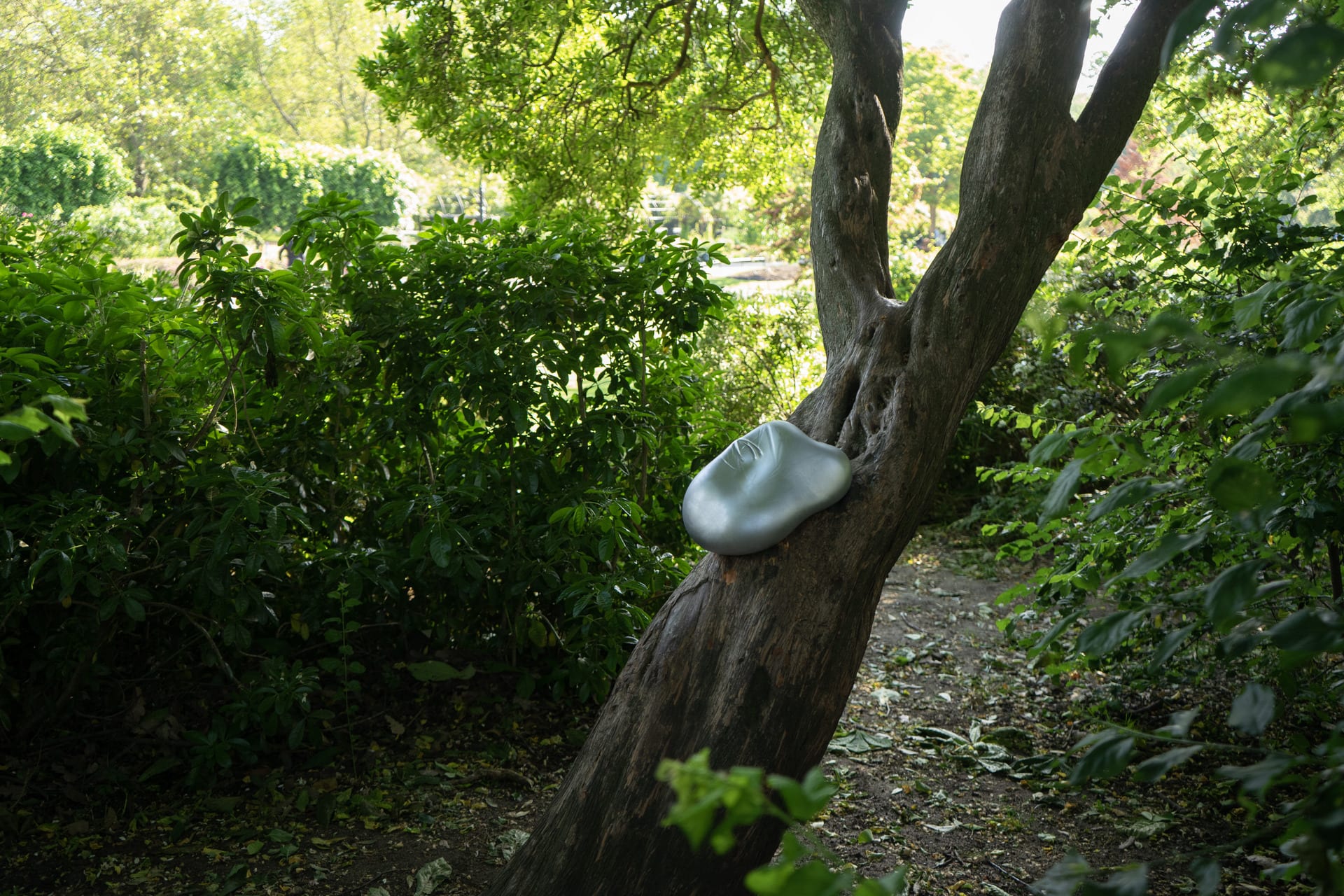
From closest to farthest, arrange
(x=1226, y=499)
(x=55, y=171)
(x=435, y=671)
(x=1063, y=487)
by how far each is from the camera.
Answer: (x=1226, y=499)
(x=1063, y=487)
(x=435, y=671)
(x=55, y=171)

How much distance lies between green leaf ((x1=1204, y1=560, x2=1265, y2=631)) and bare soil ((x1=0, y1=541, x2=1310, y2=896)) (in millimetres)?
1477

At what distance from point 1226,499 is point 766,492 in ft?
5.02

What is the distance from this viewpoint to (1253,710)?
992mm

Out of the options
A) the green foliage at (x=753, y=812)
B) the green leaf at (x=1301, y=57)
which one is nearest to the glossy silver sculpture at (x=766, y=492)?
the green foliage at (x=753, y=812)

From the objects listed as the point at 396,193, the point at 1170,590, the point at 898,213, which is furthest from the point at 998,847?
the point at 396,193

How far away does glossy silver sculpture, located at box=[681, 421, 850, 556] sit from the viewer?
2.41 metres

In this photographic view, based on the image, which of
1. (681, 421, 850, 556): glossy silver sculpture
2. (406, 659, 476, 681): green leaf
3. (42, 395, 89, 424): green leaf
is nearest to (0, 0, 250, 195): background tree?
(406, 659, 476, 681): green leaf

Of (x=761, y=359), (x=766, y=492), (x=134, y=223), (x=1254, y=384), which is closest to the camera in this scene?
(x=1254, y=384)

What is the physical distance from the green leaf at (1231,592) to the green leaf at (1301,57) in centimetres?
44

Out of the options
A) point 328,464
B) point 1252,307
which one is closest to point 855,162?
point 328,464

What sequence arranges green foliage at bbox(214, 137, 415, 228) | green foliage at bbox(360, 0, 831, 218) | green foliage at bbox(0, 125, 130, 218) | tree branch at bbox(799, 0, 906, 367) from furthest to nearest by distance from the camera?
green foliage at bbox(214, 137, 415, 228), green foliage at bbox(0, 125, 130, 218), green foliage at bbox(360, 0, 831, 218), tree branch at bbox(799, 0, 906, 367)

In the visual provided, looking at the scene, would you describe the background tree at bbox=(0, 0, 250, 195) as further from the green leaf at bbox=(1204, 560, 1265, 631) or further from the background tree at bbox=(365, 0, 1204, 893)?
the green leaf at bbox=(1204, 560, 1265, 631)

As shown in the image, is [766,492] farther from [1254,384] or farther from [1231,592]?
[1254,384]

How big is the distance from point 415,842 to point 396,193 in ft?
81.1
